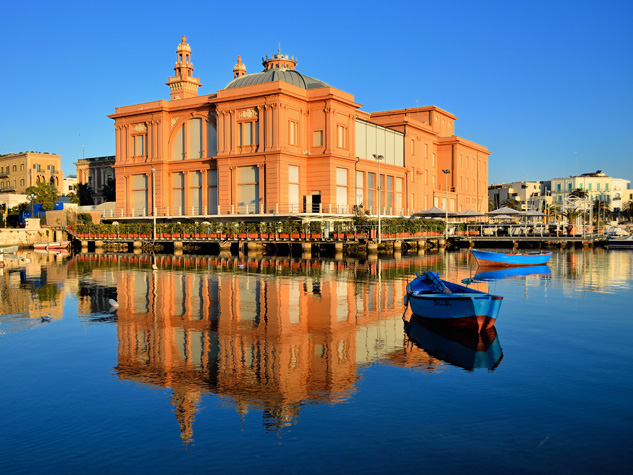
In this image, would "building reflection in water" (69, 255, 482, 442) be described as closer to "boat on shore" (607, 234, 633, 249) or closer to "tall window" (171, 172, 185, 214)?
"tall window" (171, 172, 185, 214)

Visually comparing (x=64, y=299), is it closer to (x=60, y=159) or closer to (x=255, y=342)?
(x=255, y=342)

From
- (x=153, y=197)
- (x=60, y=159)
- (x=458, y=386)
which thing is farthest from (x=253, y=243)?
(x=60, y=159)

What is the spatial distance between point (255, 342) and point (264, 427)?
7.04m

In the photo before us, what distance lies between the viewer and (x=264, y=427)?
1093cm

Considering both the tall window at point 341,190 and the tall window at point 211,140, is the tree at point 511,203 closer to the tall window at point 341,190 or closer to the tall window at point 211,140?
the tall window at point 341,190

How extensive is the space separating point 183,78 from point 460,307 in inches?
3249

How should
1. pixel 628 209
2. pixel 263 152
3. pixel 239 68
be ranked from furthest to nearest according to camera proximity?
pixel 628 209
pixel 239 68
pixel 263 152

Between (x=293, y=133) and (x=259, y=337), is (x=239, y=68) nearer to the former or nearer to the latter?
(x=293, y=133)

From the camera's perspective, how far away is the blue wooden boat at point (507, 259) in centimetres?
4691

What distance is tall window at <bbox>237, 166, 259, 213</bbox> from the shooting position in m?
68.9

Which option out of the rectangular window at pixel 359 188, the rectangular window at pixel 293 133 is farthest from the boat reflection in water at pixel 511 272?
the rectangular window at pixel 293 133

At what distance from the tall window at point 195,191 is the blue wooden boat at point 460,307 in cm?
5800

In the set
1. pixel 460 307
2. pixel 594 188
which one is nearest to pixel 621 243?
pixel 460 307

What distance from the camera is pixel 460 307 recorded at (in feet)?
62.2
